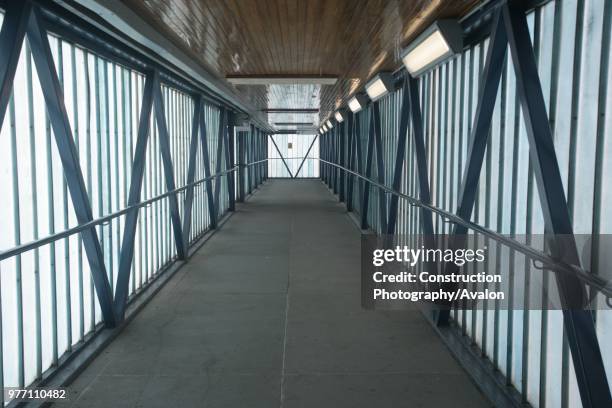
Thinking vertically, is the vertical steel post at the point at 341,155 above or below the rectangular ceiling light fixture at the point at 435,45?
below

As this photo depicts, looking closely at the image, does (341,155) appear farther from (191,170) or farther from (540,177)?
(540,177)

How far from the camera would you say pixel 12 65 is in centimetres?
351

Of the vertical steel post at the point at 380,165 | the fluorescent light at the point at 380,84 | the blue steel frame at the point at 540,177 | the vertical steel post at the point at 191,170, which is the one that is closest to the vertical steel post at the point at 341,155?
the vertical steel post at the point at 380,165

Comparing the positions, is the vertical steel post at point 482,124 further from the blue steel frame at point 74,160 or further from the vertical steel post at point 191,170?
the vertical steel post at point 191,170

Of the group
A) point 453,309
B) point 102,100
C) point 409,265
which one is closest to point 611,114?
point 453,309

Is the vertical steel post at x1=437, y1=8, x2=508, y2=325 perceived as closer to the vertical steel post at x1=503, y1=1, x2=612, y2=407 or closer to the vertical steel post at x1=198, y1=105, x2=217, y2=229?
the vertical steel post at x1=503, y1=1, x2=612, y2=407

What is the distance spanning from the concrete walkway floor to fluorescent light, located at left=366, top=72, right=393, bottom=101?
2.54m

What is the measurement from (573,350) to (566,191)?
942mm

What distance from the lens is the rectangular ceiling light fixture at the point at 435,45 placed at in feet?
16.3

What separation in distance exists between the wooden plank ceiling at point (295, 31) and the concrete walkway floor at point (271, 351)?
2.76m

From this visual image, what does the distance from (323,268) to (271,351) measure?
338cm

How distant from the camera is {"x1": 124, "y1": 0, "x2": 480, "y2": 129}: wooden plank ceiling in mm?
4793

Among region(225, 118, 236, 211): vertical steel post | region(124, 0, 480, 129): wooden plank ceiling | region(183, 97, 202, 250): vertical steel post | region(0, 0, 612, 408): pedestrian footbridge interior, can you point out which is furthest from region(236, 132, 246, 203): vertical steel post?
region(0, 0, 612, 408): pedestrian footbridge interior

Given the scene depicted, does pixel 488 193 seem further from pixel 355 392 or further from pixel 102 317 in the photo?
pixel 102 317
